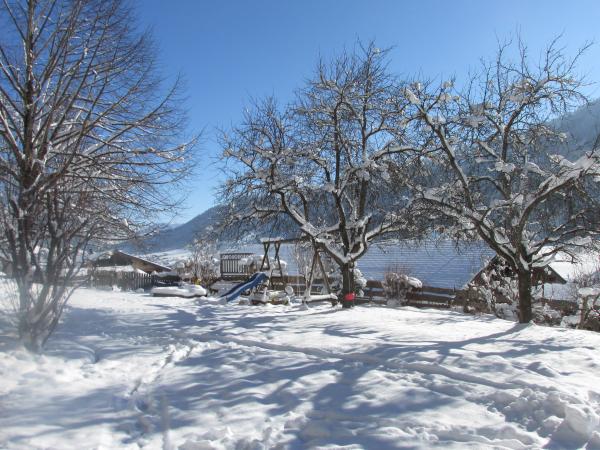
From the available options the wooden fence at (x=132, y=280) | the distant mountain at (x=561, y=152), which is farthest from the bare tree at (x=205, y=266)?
the distant mountain at (x=561, y=152)

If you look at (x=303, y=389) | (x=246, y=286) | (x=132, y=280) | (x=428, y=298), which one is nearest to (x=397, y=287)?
(x=428, y=298)

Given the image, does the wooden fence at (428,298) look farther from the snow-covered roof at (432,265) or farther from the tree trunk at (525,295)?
the tree trunk at (525,295)

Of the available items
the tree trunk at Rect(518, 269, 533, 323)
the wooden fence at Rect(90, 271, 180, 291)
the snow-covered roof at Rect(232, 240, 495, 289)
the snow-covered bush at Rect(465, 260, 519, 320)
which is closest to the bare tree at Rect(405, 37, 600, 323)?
the tree trunk at Rect(518, 269, 533, 323)

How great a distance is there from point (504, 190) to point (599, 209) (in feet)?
5.58

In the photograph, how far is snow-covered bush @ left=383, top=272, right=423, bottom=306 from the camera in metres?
19.5

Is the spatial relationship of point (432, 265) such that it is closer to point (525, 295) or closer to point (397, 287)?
point (397, 287)

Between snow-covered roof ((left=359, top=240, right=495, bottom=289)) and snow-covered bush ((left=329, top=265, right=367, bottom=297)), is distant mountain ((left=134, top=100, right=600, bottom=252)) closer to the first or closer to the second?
snow-covered bush ((left=329, top=265, right=367, bottom=297))

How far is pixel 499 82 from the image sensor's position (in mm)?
9641

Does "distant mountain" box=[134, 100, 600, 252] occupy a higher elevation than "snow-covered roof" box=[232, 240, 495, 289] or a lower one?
higher

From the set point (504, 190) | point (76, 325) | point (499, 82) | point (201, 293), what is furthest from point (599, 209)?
point (201, 293)

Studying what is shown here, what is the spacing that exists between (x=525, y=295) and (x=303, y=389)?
255 inches

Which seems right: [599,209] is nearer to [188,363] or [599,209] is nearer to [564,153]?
[564,153]

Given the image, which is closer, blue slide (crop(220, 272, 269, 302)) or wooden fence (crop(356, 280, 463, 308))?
blue slide (crop(220, 272, 269, 302))

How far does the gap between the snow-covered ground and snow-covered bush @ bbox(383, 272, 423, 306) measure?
1174 centimetres
